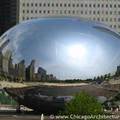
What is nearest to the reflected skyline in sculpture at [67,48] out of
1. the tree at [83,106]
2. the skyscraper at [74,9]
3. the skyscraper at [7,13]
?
the tree at [83,106]

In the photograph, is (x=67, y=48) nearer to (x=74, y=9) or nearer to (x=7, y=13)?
(x=74, y=9)

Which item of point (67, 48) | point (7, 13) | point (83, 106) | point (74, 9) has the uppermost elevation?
point (7, 13)

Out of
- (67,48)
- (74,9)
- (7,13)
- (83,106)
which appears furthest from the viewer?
(7,13)

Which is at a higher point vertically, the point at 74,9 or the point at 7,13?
the point at 7,13

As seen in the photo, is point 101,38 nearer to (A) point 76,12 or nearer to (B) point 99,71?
(B) point 99,71

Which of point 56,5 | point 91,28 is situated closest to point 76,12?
point 56,5

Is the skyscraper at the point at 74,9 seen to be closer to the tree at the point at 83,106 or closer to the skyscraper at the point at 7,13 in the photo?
the skyscraper at the point at 7,13

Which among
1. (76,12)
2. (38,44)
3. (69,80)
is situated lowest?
(69,80)

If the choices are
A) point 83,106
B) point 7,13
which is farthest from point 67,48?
point 7,13

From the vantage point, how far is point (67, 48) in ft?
89.5

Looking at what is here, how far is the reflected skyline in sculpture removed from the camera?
27.0 meters

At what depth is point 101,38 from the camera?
28.2 metres

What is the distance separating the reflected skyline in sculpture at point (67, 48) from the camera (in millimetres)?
26984

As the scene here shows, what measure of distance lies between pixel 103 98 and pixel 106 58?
227 cm
